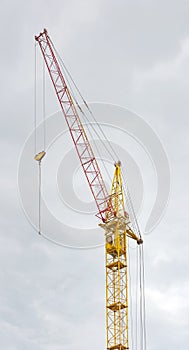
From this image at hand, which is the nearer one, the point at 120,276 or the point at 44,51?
the point at 120,276

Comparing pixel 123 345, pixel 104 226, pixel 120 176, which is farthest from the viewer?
pixel 120 176

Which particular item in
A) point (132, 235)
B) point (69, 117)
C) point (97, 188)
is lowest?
point (132, 235)

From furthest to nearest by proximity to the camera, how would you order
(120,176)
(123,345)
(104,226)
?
(120,176) → (104,226) → (123,345)

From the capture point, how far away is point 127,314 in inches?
3017

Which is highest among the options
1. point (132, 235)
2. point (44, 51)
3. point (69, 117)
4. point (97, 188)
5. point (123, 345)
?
point (44, 51)

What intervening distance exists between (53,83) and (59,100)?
3.25m

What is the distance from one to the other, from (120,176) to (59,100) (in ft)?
55.6

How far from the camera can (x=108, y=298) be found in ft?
255

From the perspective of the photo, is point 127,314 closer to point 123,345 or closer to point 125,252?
point 123,345

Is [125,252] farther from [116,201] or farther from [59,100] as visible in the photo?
[59,100]

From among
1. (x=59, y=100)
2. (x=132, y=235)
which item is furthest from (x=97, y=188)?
(x=59, y=100)

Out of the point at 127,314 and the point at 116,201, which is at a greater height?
the point at 116,201

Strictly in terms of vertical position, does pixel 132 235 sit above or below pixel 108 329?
above

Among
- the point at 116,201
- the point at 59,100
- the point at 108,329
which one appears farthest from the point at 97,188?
the point at 108,329
